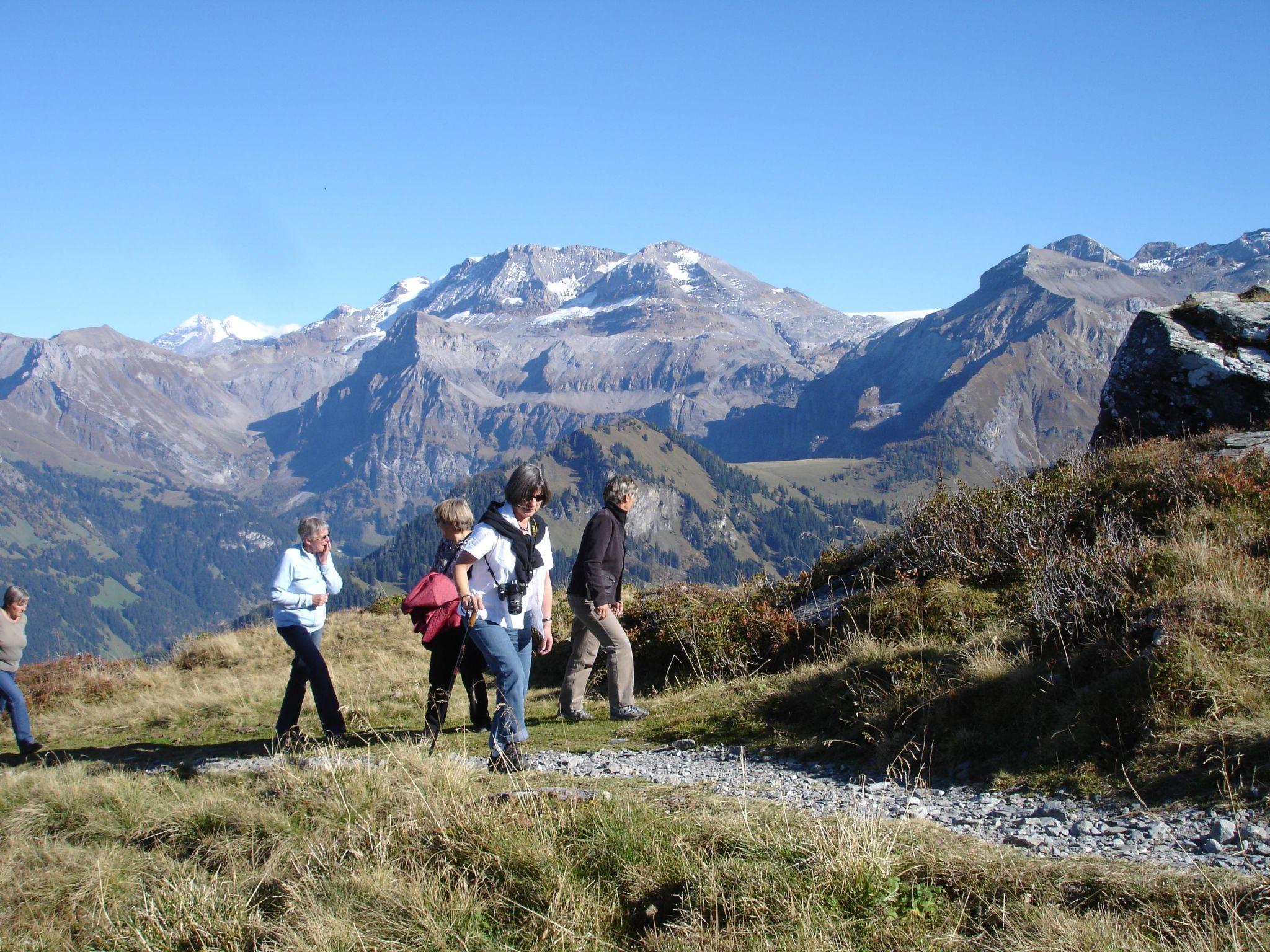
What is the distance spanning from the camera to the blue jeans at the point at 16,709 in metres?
11.2

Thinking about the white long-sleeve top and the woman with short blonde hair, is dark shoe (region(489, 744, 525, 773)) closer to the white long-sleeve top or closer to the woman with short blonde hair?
the white long-sleeve top

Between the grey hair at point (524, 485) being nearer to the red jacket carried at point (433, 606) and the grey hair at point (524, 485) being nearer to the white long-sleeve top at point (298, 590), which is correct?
the red jacket carried at point (433, 606)

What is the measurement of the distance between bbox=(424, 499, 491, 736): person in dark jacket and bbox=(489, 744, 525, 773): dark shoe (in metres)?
1.44

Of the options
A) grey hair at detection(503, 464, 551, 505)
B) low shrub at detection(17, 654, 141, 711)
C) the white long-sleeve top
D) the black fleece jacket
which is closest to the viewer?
grey hair at detection(503, 464, 551, 505)

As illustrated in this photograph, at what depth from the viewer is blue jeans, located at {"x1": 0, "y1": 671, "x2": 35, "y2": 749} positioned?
11.2m

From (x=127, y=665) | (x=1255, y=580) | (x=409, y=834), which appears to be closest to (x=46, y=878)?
(x=409, y=834)

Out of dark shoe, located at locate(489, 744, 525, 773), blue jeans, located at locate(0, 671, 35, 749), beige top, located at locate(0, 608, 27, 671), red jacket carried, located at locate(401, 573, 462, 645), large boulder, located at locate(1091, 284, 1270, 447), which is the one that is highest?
large boulder, located at locate(1091, 284, 1270, 447)

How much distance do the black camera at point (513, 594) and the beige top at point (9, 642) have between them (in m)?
8.20

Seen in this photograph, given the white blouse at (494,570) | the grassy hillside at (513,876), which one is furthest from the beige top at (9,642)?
the white blouse at (494,570)

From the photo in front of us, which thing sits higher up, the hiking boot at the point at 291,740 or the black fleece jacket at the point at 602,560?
the black fleece jacket at the point at 602,560

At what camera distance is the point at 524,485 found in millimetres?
7914

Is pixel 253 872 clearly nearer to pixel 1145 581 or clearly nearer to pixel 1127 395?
pixel 1145 581

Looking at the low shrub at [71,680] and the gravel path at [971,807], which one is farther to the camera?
the low shrub at [71,680]

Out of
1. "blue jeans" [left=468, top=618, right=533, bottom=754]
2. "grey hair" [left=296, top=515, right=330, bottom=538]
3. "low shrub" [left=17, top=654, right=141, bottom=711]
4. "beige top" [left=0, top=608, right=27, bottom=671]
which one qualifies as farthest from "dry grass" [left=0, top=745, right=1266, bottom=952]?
"low shrub" [left=17, top=654, right=141, bottom=711]
